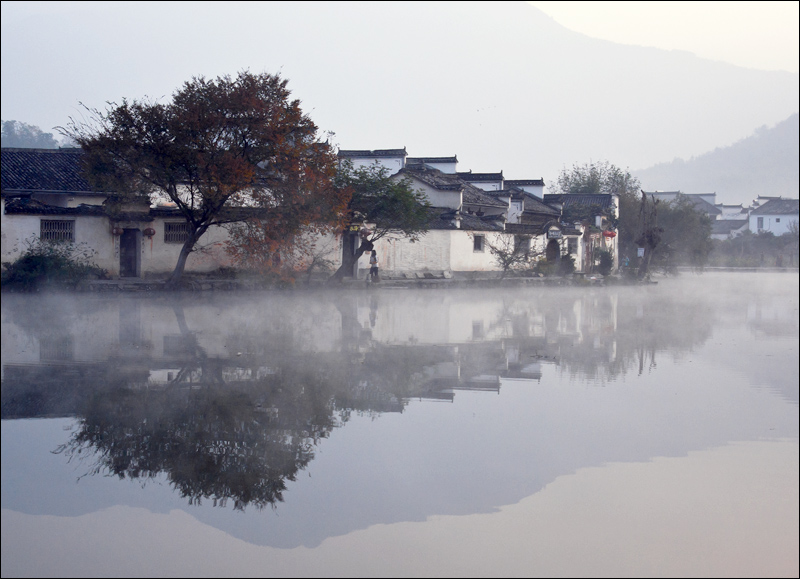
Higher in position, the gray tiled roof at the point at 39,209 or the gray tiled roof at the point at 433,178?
the gray tiled roof at the point at 433,178

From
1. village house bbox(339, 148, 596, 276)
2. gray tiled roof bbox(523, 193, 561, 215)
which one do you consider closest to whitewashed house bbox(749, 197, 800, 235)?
village house bbox(339, 148, 596, 276)

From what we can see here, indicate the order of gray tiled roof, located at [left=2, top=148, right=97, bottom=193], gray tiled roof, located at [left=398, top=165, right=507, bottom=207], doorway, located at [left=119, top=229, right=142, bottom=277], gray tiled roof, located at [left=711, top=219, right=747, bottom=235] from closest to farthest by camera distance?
1. doorway, located at [left=119, top=229, right=142, bottom=277]
2. gray tiled roof, located at [left=2, top=148, right=97, bottom=193]
3. gray tiled roof, located at [left=398, top=165, right=507, bottom=207]
4. gray tiled roof, located at [left=711, top=219, right=747, bottom=235]

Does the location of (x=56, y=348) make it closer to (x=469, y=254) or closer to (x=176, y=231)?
(x=176, y=231)

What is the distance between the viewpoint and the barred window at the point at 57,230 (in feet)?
82.8

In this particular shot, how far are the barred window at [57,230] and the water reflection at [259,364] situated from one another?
5.38m

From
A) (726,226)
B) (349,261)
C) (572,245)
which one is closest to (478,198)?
(572,245)

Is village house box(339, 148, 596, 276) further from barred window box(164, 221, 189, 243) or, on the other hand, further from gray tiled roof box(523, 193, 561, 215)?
barred window box(164, 221, 189, 243)

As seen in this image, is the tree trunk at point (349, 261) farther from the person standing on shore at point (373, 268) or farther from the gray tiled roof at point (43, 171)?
the gray tiled roof at point (43, 171)

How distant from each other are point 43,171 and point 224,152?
11.2 meters

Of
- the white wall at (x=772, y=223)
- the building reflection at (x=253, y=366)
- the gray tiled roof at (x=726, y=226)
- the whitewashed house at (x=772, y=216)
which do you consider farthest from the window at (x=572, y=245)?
the gray tiled roof at (x=726, y=226)

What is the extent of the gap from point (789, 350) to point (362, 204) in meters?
18.0

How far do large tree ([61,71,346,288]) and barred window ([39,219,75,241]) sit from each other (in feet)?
9.62

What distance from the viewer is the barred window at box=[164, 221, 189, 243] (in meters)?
27.9

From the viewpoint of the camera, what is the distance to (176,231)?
28.1 meters
